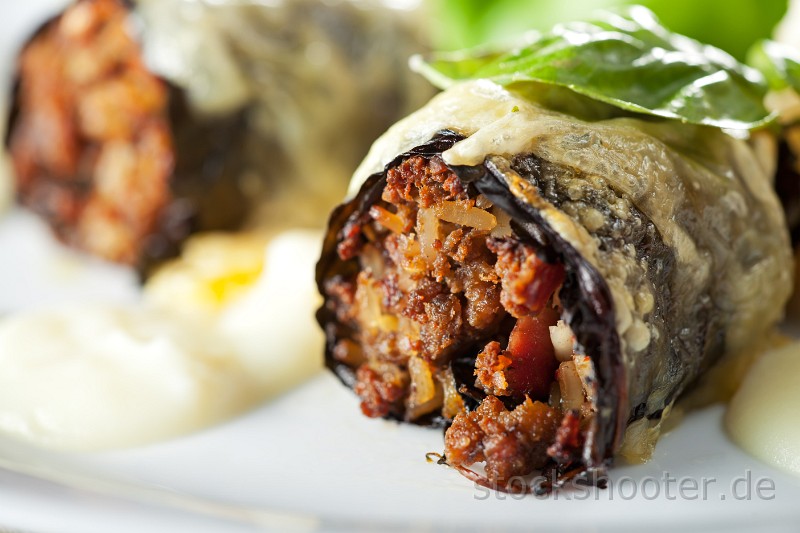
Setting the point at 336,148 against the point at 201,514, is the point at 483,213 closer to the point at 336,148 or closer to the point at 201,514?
the point at 201,514

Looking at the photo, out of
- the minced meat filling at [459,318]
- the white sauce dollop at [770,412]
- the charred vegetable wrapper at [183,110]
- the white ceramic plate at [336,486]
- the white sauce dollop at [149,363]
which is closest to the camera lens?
the white ceramic plate at [336,486]

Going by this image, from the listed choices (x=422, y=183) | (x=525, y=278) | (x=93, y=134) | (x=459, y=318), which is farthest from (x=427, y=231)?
(x=93, y=134)

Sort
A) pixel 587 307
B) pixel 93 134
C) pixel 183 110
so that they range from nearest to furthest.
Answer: pixel 587 307 → pixel 183 110 → pixel 93 134

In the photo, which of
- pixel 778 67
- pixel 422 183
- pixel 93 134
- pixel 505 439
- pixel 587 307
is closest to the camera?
pixel 587 307

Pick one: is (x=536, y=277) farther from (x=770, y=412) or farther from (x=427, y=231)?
(x=770, y=412)

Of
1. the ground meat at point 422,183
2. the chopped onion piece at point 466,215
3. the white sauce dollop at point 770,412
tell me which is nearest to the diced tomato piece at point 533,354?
the chopped onion piece at point 466,215

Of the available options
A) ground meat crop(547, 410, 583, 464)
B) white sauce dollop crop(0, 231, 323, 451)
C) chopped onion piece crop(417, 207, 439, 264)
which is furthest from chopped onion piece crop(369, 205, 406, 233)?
white sauce dollop crop(0, 231, 323, 451)

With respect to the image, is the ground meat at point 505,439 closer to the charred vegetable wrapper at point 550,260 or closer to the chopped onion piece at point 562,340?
the charred vegetable wrapper at point 550,260

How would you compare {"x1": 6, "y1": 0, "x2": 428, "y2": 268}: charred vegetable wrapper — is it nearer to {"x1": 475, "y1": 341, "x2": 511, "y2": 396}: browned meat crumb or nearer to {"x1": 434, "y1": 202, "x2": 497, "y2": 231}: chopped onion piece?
{"x1": 434, "y1": 202, "x2": 497, "y2": 231}: chopped onion piece
